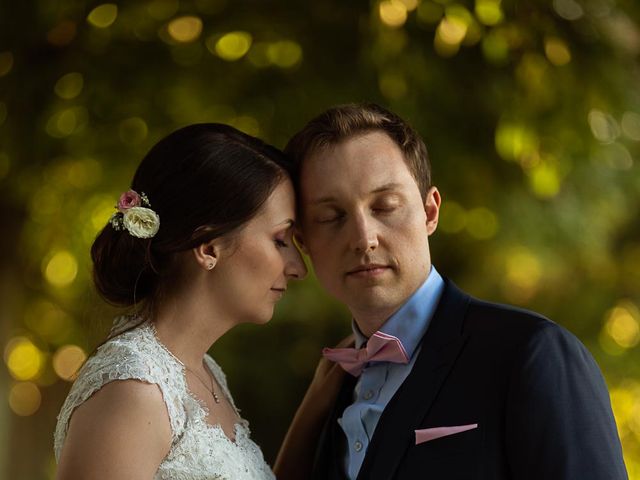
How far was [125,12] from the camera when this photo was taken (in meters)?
4.88

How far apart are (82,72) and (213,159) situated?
2.30 metres

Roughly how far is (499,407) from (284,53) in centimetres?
289

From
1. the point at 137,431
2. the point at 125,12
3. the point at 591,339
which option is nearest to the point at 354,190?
the point at 137,431

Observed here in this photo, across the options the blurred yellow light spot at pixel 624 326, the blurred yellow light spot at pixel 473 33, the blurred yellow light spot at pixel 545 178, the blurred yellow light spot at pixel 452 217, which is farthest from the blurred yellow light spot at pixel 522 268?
the blurred yellow light spot at pixel 473 33

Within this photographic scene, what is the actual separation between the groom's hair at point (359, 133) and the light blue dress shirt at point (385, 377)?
336mm

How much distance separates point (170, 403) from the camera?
107 inches

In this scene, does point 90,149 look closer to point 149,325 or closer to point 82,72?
point 82,72

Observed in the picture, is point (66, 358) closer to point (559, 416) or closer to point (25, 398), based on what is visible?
point (25, 398)

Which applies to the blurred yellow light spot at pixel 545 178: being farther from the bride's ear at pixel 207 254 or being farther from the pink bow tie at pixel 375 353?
the bride's ear at pixel 207 254

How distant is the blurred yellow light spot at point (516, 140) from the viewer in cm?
462

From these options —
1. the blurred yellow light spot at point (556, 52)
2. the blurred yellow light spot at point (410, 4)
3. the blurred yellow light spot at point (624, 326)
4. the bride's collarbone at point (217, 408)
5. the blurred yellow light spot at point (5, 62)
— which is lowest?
the blurred yellow light spot at point (624, 326)

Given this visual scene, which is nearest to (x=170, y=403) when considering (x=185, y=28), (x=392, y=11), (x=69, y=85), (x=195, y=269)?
(x=195, y=269)

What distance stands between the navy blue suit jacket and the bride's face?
1.67ft

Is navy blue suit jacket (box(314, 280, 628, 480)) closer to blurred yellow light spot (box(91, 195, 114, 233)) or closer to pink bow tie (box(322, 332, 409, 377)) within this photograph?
pink bow tie (box(322, 332, 409, 377))
